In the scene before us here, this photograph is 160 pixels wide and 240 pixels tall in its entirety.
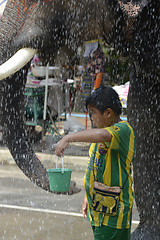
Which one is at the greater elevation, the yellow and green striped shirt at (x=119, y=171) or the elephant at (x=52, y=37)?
the elephant at (x=52, y=37)

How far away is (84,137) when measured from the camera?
2.42 metres

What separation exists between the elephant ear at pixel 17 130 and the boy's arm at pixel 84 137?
0.72 meters

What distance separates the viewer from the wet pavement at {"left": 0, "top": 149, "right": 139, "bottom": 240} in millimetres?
4269

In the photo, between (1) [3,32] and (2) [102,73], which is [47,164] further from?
(1) [3,32]

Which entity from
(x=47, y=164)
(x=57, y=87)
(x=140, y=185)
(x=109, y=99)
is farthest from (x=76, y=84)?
(x=109, y=99)

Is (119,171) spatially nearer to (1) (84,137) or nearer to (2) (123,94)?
(1) (84,137)

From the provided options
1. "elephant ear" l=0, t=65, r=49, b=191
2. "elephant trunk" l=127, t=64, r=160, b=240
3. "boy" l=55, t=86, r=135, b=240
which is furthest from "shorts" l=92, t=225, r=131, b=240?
"elephant trunk" l=127, t=64, r=160, b=240

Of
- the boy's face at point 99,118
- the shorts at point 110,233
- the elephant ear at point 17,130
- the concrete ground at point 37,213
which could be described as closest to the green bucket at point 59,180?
the elephant ear at point 17,130

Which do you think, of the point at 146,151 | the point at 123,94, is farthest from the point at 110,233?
the point at 123,94

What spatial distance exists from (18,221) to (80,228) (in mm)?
610

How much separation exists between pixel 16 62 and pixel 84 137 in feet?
2.77

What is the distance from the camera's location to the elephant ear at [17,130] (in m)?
3.13

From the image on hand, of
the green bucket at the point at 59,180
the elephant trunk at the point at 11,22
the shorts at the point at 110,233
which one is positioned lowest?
the shorts at the point at 110,233

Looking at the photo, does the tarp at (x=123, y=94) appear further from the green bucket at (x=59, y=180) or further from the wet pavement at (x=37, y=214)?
the green bucket at (x=59, y=180)
